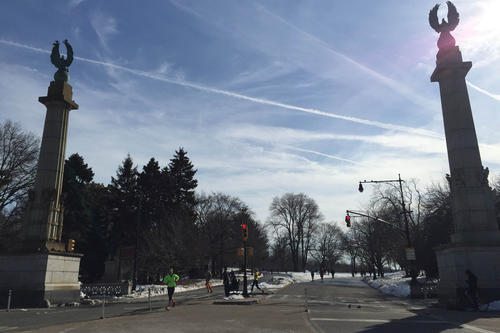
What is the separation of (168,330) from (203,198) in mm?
56970

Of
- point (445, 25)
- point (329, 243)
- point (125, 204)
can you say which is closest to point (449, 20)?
point (445, 25)

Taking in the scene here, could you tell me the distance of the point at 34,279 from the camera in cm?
1895

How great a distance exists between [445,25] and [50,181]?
79.8 ft

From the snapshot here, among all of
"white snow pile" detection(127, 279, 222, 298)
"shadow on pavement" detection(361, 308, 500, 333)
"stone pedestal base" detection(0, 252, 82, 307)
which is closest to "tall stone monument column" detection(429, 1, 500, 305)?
"shadow on pavement" detection(361, 308, 500, 333)

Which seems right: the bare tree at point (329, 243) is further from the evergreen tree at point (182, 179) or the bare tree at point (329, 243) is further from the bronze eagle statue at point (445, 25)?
the bronze eagle statue at point (445, 25)

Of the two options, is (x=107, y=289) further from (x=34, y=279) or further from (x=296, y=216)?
(x=296, y=216)

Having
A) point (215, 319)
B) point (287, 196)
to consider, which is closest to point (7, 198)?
point (215, 319)

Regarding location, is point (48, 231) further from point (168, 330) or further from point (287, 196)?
point (287, 196)

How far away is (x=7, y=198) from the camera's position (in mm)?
34625

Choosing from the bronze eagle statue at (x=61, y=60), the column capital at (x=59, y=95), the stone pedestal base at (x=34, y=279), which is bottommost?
the stone pedestal base at (x=34, y=279)

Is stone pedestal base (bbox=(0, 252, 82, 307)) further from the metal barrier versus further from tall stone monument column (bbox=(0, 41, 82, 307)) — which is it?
the metal barrier

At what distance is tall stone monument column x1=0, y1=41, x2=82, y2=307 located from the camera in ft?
62.2

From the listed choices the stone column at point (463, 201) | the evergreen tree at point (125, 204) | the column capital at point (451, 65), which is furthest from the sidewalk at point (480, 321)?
the evergreen tree at point (125, 204)

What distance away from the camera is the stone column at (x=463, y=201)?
17000mm
